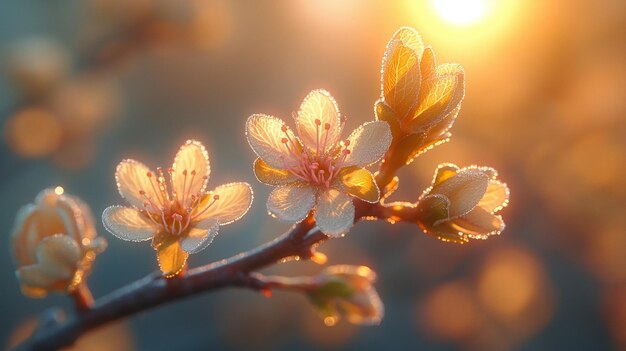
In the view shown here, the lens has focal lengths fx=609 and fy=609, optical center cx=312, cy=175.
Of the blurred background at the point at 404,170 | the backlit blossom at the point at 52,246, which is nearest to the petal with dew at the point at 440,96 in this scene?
the backlit blossom at the point at 52,246

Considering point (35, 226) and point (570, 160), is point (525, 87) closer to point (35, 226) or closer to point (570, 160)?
point (570, 160)

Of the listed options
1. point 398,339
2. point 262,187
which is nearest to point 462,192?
point 398,339

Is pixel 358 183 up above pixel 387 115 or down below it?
below

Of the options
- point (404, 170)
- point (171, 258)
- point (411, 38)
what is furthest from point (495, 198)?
point (404, 170)

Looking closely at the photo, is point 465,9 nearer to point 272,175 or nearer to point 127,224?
point 272,175

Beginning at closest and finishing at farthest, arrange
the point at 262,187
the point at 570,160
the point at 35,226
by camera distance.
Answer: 1. the point at 35,226
2. the point at 570,160
3. the point at 262,187

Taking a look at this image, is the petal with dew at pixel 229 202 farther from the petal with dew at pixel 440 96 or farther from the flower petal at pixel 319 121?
the petal with dew at pixel 440 96

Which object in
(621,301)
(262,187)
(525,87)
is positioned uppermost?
(525,87)
